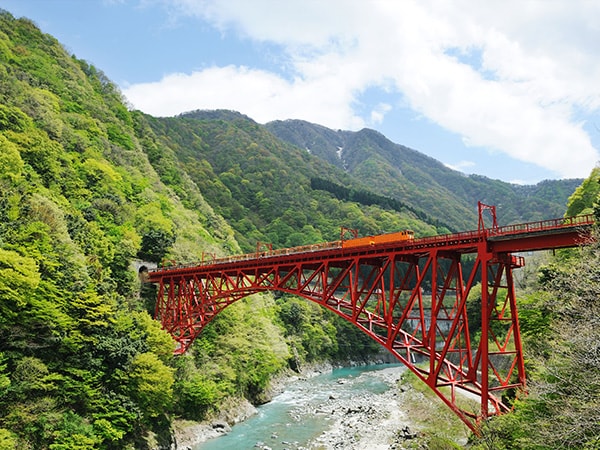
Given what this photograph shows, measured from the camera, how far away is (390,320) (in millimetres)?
19297

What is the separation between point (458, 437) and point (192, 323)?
19.3 meters

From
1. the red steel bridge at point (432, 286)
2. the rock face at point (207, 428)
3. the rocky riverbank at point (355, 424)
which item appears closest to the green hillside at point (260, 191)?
the red steel bridge at point (432, 286)

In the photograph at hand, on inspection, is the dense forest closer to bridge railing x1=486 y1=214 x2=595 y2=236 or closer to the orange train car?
bridge railing x1=486 y1=214 x2=595 y2=236

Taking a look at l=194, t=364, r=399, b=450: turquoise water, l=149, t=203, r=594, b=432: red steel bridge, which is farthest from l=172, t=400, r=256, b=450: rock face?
l=149, t=203, r=594, b=432: red steel bridge

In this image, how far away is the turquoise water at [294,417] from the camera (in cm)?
2597

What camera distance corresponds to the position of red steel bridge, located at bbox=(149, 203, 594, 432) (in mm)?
15891

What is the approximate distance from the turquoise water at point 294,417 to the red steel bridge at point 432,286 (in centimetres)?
759

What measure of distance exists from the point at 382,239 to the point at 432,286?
18.9 feet

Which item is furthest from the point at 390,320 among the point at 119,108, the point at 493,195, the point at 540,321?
the point at 493,195

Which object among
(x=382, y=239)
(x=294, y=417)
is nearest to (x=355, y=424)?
(x=294, y=417)

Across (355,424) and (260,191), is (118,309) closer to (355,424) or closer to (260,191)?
(355,424)

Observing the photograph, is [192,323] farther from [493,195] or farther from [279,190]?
[493,195]

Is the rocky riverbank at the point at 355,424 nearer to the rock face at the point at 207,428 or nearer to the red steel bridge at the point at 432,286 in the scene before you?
the rock face at the point at 207,428

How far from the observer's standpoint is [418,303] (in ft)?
98.4
